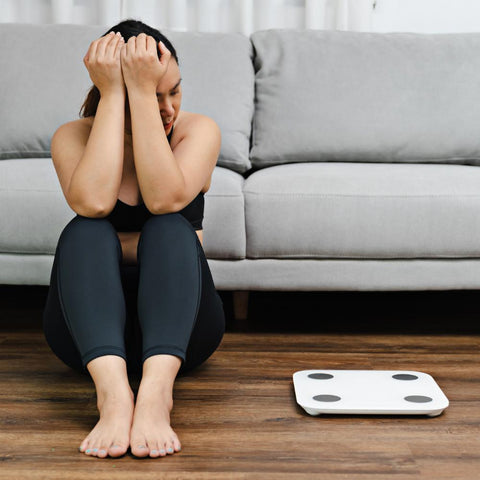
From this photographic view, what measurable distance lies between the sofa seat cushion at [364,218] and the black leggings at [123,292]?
442 mm

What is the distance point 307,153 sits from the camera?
220 cm

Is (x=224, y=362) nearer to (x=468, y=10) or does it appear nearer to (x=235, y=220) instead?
(x=235, y=220)

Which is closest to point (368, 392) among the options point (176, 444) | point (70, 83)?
point (176, 444)

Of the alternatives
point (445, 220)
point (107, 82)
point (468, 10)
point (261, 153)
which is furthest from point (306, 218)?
point (468, 10)

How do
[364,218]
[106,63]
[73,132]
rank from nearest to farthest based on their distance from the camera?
1. [106,63]
2. [73,132]
3. [364,218]

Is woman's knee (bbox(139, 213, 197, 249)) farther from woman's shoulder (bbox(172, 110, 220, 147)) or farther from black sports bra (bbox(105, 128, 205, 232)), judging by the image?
woman's shoulder (bbox(172, 110, 220, 147))

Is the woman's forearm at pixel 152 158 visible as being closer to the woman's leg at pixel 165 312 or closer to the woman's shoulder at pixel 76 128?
the woman's leg at pixel 165 312

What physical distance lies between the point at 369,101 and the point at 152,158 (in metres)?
1.12

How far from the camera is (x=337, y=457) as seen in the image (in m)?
1.18

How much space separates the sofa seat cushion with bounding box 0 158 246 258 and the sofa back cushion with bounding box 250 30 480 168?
479mm

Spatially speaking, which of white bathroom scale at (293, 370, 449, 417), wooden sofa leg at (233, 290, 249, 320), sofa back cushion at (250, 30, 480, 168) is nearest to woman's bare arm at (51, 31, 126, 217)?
white bathroom scale at (293, 370, 449, 417)

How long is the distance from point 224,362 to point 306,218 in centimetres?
45

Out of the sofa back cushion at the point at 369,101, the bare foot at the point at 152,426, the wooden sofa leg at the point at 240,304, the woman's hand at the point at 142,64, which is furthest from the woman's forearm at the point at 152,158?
the sofa back cushion at the point at 369,101

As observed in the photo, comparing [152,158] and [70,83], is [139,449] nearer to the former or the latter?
[152,158]
